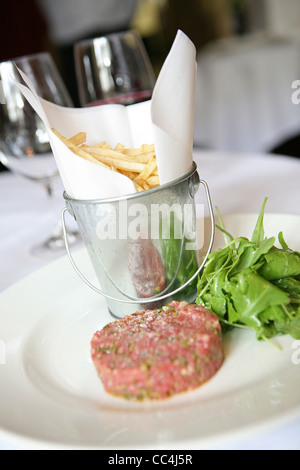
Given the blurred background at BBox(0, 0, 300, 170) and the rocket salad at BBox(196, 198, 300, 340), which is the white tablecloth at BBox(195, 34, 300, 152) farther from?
the rocket salad at BBox(196, 198, 300, 340)

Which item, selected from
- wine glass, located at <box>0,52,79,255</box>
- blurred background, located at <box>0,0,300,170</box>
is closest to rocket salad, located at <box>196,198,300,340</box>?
wine glass, located at <box>0,52,79,255</box>

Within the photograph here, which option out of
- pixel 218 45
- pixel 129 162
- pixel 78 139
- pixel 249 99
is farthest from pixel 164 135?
pixel 218 45

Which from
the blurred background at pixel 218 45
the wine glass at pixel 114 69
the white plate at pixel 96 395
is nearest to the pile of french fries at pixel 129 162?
the white plate at pixel 96 395

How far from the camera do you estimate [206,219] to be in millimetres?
1207

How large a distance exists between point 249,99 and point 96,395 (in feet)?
12.5

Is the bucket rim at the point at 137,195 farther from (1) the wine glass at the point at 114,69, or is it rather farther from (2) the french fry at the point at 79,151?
(1) the wine glass at the point at 114,69

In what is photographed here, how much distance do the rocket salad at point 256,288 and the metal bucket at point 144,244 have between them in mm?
74

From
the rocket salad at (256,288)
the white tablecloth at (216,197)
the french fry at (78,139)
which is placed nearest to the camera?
the rocket salad at (256,288)

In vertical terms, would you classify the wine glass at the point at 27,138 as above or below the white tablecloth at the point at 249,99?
above

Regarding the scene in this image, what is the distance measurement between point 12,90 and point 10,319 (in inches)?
23.8

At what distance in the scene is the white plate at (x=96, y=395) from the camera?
0.61 metres

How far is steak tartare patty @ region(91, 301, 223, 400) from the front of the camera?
0.69 metres

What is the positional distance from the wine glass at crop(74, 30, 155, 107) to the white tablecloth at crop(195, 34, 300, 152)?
95.5 inches

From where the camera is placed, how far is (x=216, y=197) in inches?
57.7
